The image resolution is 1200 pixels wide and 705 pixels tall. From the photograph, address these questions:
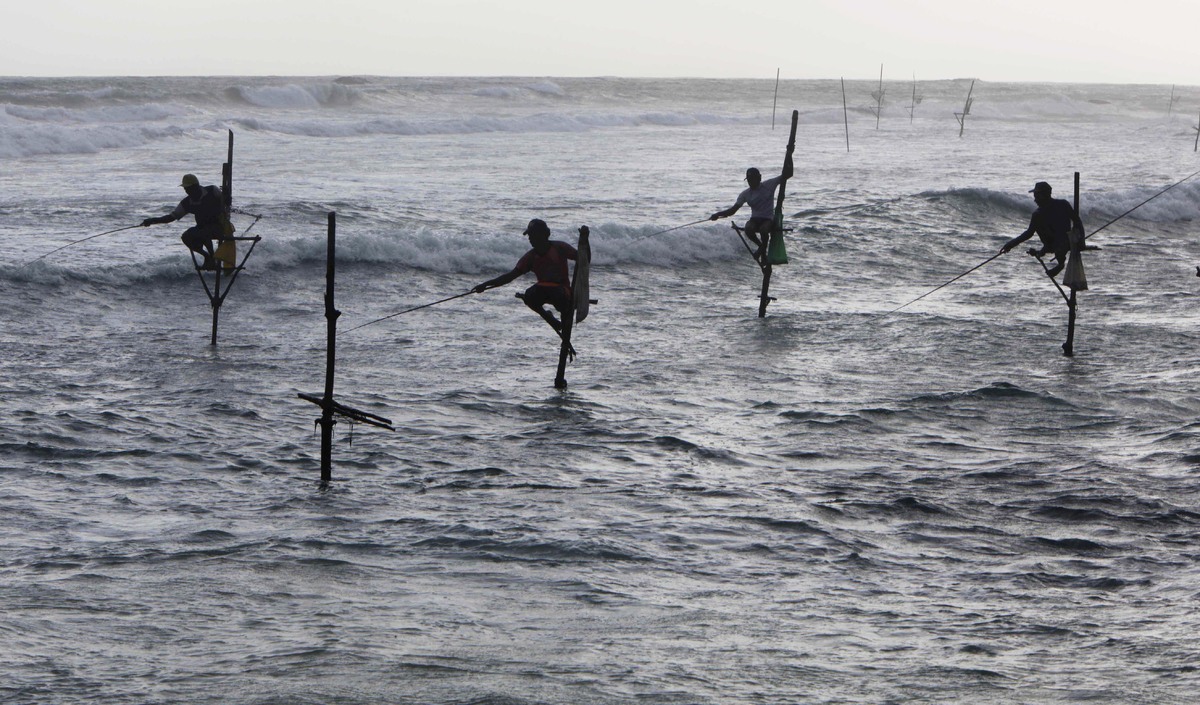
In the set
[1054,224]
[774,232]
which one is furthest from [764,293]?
[1054,224]

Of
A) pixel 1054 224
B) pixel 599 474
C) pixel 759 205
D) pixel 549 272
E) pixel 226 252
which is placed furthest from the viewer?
pixel 759 205

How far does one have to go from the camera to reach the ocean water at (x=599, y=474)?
6562mm

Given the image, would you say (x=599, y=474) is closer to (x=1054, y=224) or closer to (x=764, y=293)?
(x=1054, y=224)

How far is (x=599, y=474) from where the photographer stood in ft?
32.5

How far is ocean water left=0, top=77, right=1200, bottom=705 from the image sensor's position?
258 inches

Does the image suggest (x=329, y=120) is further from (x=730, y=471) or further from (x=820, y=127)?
(x=730, y=471)

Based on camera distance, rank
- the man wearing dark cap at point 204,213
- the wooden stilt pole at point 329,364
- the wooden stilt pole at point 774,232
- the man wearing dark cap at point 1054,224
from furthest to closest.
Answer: the wooden stilt pole at point 774,232 < the man wearing dark cap at point 204,213 < the man wearing dark cap at point 1054,224 < the wooden stilt pole at point 329,364

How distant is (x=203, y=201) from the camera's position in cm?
1380

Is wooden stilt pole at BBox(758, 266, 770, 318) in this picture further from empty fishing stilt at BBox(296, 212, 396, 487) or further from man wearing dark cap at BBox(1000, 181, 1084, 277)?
empty fishing stilt at BBox(296, 212, 396, 487)

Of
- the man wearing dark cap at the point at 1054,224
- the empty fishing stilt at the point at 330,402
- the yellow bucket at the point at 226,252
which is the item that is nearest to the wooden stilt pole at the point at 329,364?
the empty fishing stilt at the point at 330,402

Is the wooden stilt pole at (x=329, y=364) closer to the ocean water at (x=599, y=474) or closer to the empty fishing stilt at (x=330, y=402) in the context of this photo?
the empty fishing stilt at (x=330, y=402)

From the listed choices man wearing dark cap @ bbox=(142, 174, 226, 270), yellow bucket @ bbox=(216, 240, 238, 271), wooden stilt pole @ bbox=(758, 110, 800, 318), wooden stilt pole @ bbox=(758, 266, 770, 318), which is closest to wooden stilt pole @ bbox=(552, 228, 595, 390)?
yellow bucket @ bbox=(216, 240, 238, 271)

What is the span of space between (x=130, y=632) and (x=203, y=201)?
776 centimetres

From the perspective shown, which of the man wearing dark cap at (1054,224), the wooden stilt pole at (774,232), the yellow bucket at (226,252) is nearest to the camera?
the man wearing dark cap at (1054,224)
